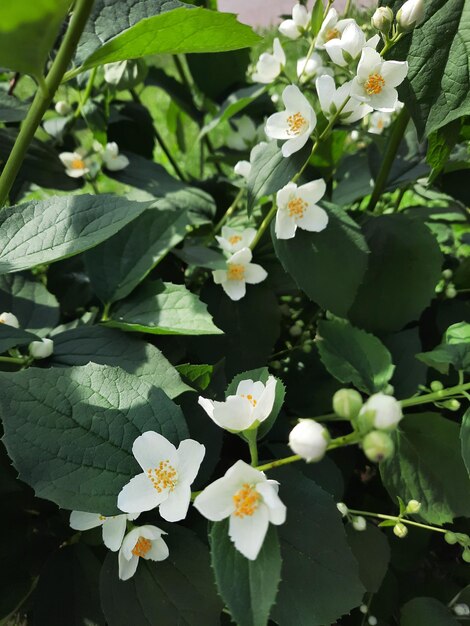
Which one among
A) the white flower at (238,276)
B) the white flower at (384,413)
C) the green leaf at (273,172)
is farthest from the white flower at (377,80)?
the white flower at (384,413)

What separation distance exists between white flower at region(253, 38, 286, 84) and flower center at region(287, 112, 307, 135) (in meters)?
0.31

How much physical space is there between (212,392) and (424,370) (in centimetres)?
37

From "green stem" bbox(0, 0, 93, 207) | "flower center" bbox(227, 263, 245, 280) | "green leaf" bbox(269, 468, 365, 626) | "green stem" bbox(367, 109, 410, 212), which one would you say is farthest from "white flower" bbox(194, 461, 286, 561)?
"green stem" bbox(367, 109, 410, 212)

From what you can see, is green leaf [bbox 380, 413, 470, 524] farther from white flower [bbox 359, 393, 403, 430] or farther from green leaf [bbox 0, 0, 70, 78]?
green leaf [bbox 0, 0, 70, 78]

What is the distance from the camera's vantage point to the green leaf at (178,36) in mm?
590

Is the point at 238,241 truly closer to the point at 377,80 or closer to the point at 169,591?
the point at 377,80

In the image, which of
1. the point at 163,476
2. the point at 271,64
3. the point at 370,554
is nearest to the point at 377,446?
the point at 163,476

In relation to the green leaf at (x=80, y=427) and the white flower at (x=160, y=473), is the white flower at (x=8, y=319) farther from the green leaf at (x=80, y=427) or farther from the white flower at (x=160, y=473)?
the white flower at (x=160, y=473)

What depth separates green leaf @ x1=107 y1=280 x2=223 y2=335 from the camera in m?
0.85

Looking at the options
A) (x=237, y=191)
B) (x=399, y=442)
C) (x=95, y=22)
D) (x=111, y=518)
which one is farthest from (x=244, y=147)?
(x=111, y=518)

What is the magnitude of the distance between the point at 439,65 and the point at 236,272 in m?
0.45

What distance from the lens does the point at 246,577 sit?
53 cm

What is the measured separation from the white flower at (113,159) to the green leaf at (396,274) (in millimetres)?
540

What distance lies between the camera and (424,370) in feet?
3.21
